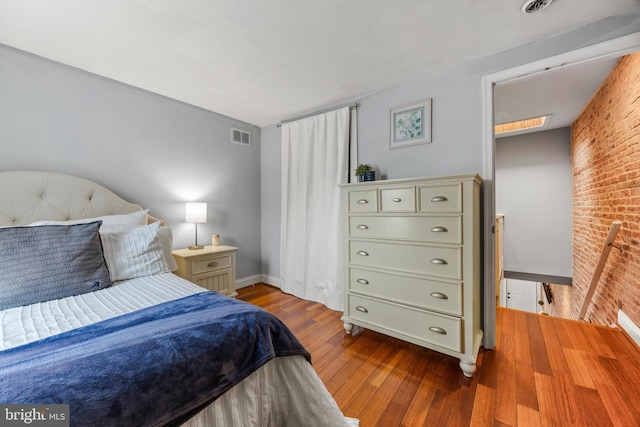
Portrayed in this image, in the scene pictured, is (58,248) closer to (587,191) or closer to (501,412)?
(501,412)

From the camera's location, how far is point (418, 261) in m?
1.81

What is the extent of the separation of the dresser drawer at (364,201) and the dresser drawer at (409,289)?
20.4 inches

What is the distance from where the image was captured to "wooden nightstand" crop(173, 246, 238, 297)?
2402mm

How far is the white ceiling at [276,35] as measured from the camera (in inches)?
57.7

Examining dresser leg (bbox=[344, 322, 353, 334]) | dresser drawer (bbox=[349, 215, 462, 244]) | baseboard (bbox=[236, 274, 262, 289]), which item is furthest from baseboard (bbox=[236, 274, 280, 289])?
dresser drawer (bbox=[349, 215, 462, 244])

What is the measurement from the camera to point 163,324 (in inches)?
36.7

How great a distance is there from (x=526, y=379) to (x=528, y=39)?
90.6 inches

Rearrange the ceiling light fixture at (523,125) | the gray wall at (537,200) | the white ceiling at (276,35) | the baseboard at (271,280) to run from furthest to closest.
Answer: the gray wall at (537,200), the ceiling light fixture at (523,125), the baseboard at (271,280), the white ceiling at (276,35)

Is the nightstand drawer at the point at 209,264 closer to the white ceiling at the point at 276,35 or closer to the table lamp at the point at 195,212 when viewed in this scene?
the table lamp at the point at 195,212

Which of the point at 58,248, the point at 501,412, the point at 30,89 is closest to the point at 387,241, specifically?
the point at 501,412

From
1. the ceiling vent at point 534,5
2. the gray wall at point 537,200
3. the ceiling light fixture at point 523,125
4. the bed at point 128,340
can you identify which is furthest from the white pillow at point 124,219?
the gray wall at point 537,200

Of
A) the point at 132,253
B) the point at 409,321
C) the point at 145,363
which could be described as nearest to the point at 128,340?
the point at 145,363

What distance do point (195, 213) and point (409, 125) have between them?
7.72ft

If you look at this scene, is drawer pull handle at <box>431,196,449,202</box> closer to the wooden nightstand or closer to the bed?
the bed
